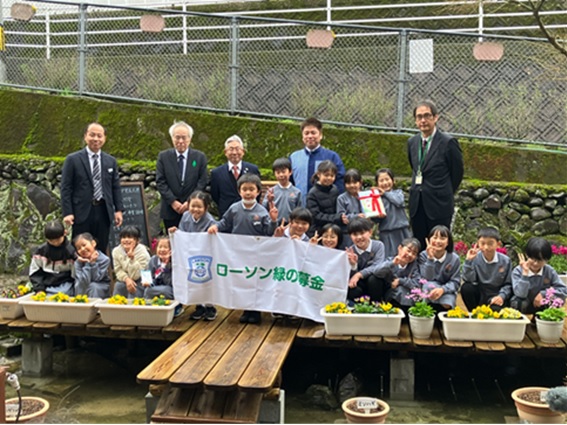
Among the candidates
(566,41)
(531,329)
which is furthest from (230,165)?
(566,41)

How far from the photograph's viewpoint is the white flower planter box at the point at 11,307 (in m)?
5.82

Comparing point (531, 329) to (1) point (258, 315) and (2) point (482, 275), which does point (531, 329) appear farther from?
(1) point (258, 315)

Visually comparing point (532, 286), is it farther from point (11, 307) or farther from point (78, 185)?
point (11, 307)

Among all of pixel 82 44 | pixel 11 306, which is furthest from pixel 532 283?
pixel 82 44

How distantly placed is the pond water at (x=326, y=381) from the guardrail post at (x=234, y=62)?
13.4 ft

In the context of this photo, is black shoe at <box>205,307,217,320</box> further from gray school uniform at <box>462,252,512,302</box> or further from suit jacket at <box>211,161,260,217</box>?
gray school uniform at <box>462,252,512,302</box>

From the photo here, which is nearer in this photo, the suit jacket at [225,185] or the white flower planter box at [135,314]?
the white flower planter box at [135,314]

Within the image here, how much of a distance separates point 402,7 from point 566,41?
6340mm

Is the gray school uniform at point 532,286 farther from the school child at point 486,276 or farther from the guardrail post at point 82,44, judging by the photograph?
the guardrail post at point 82,44

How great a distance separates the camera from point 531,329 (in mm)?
5512

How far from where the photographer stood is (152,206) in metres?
8.98

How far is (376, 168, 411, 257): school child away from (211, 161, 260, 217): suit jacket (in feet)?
4.61

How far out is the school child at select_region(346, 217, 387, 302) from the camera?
5637 millimetres

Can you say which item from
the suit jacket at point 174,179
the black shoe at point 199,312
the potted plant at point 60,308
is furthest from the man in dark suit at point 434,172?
the potted plant at point 60,308
